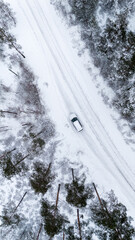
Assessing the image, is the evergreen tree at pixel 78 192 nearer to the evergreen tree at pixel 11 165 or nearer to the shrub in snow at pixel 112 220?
the shrub in snow at pixel 112 220

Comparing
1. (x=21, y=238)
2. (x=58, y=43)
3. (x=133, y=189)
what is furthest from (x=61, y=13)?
(x=21, y=238)

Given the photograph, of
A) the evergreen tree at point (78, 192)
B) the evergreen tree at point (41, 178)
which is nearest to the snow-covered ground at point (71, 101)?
the evergreen tree at point (78, 192)

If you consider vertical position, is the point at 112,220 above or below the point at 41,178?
below

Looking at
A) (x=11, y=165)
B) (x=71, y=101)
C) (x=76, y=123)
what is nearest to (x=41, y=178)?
(x=11, y=165)

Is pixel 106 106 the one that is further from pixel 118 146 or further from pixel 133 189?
pixel 133 189

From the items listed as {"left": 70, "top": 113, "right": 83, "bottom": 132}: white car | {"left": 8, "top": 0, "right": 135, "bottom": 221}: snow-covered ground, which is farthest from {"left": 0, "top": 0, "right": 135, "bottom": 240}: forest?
{"left": 70, "top": 113, "right": 83, "bottom": 132}: white car

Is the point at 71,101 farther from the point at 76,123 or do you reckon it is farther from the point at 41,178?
the point at 41,178

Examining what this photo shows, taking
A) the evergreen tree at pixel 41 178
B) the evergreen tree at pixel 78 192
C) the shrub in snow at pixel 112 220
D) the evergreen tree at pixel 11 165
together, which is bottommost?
the shrub in snow at pixel 112 220

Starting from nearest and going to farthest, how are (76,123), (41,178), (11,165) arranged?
(76,123)
(41,178)
(11,165)
